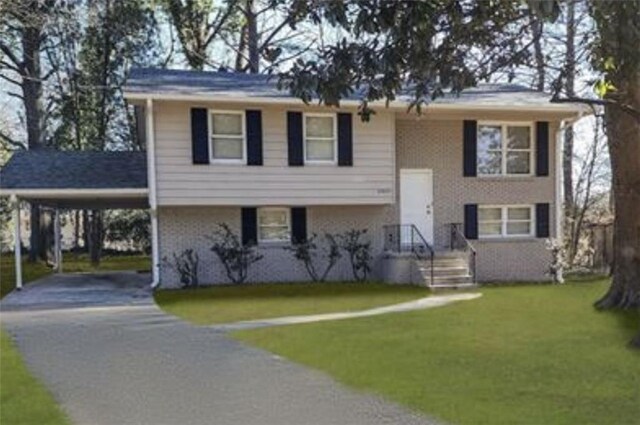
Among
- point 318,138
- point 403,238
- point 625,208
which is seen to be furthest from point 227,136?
point 625,208

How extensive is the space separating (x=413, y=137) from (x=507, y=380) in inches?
505

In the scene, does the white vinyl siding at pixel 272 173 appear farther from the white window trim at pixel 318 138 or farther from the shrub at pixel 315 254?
the shrub at pixel 315 254

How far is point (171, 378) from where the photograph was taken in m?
6.88

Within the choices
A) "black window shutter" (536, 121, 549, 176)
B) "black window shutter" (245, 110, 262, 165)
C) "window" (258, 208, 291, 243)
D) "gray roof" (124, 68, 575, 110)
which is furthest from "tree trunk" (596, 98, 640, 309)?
"window" (258, 208, 291, 243)

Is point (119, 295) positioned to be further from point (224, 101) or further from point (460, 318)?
point (460, 318)

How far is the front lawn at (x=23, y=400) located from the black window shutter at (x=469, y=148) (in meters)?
13.7

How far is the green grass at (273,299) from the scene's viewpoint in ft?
39.7

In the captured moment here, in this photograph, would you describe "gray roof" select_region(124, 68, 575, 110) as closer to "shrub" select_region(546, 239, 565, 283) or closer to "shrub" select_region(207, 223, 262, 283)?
"shrub" select_region(207, 223, 262, 283)

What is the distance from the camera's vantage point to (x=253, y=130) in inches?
673

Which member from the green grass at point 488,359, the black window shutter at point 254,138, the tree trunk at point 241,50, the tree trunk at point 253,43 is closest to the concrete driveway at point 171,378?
the green grass at point 488,359

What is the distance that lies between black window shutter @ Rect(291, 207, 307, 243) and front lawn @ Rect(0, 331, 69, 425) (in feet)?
34.6

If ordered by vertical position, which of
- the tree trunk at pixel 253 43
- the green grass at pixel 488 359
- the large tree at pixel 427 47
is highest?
the tree trunk at pixel 253 43

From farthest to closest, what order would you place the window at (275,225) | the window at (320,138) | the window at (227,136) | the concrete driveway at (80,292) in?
the window at (275,225), the window at (320,138), the window at (227,136), the concrete driveway at (80,292)

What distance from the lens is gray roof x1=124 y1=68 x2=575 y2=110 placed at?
16.6 meters
